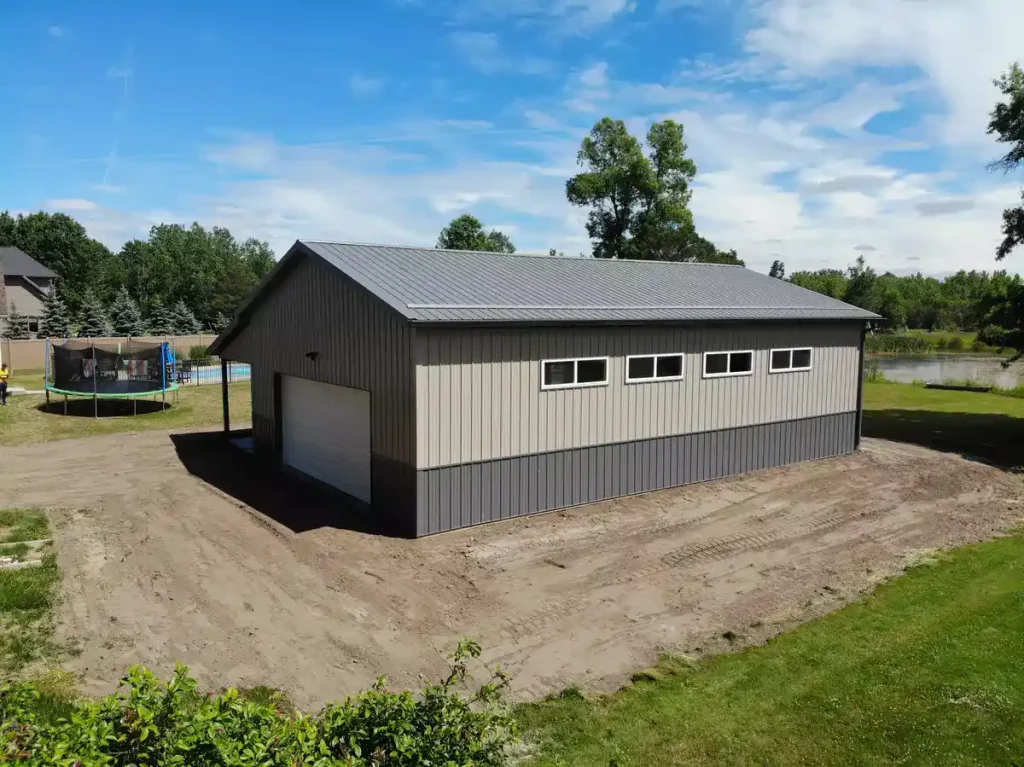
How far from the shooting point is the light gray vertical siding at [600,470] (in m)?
11.4

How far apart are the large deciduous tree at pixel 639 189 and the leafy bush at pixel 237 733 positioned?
43.3 m

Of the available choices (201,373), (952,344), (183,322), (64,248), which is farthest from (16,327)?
(952,344)

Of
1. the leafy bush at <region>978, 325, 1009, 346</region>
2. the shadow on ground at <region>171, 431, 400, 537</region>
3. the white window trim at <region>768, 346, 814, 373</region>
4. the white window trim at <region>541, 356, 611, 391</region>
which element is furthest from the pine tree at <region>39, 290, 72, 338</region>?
the leafy bush at <region>978, 325, 1009, 346</region>

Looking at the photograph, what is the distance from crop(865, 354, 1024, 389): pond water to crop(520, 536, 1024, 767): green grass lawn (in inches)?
1295

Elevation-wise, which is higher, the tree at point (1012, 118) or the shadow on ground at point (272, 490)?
the tree at point (1012, 118)

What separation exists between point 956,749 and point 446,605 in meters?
5.40

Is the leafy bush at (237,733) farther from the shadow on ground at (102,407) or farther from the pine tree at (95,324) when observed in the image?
the pine tree at (95,324)


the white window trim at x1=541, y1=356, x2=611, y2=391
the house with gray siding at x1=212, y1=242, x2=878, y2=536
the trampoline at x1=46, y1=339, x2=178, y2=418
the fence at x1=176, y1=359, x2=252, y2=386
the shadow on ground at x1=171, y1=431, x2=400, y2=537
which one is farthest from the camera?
the fence at x1=176, y1=359, x2=252, y2=386

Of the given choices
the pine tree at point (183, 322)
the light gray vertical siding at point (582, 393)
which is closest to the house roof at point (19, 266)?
the pine tree at point (183, 322)

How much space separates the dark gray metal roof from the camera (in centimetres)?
1170

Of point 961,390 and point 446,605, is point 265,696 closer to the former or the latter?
point 446,605

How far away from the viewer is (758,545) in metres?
11.1

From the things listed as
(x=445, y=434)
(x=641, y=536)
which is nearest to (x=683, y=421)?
(x=641, y=536)

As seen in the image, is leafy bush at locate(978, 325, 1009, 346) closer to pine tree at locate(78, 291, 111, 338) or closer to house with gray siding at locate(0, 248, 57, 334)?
pine tree at locate(78, 291, 111, 338)
